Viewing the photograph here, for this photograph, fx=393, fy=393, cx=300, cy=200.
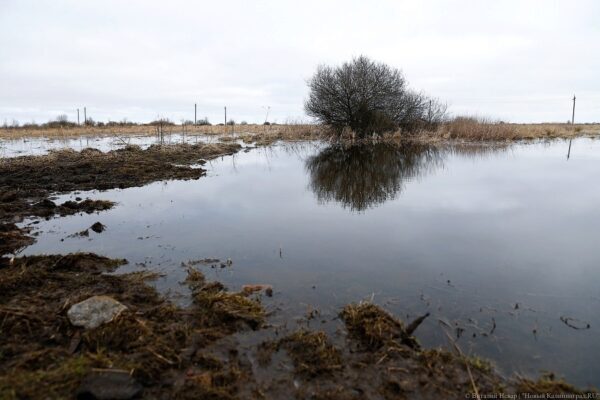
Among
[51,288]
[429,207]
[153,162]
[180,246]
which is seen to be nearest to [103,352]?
[51,288]

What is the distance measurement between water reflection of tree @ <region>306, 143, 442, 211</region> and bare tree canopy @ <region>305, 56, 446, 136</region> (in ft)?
38.3

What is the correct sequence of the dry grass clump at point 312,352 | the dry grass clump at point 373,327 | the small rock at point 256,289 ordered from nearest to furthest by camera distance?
the dry grass clump at point 312,352
the dry grass clump at point 373,327
the small rock at point 256,289

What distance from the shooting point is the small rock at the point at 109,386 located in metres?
2.43

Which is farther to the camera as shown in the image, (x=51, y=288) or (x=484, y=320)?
(x=51, y=288)

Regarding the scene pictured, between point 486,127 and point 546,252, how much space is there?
2802 cm

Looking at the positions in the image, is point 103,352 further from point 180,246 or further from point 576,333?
point 576,333

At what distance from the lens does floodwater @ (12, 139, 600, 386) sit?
3.53 m

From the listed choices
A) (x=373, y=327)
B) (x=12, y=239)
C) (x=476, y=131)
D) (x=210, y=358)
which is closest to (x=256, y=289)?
(x=210, y=358)

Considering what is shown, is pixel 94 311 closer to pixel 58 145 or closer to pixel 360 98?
pixel 58 145

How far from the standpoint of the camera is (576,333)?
3.41 m

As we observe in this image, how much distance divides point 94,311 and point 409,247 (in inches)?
159

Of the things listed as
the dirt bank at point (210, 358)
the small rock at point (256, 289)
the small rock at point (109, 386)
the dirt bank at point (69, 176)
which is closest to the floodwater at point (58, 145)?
the dirt bank at point (69, 176)

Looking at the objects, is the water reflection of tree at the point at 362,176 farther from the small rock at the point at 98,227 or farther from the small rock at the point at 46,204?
the small rock at the point at 46,204

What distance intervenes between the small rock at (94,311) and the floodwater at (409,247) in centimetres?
80
